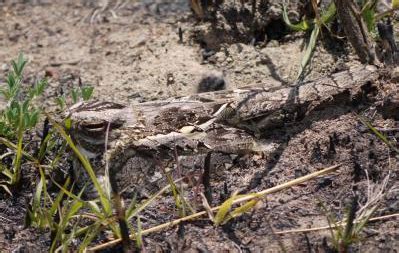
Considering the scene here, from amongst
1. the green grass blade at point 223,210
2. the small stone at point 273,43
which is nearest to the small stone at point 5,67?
the small stone at point 273,43

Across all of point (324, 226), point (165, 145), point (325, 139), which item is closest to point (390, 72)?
point (325, 139)

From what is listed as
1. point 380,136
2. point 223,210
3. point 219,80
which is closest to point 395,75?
point 380,136

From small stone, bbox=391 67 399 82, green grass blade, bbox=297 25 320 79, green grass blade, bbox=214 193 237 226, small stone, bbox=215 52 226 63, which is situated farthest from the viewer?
small stone, bbox=215 52 226 63

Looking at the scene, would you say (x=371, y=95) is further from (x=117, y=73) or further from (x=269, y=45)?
(x=117, y=73)

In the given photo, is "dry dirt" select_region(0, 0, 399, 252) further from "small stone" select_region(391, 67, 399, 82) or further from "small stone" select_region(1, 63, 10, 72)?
"small stone" select_region(391, 67, 399, 82)

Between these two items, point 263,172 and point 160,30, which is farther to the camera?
point 160,30

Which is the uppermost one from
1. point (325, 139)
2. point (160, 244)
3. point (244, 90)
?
point (244, 90)

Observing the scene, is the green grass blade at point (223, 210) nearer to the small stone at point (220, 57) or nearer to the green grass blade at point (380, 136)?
the green grass blade at point (380, 136)

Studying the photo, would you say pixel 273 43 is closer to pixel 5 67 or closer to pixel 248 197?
pixel 248 197

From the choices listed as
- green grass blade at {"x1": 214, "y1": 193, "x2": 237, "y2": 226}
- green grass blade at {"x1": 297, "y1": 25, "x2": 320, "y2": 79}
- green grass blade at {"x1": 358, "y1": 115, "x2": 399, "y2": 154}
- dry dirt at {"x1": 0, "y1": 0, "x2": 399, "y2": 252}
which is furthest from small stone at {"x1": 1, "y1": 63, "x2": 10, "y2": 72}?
green grass blade at {"x1": 358, "y1": 115, "x2": 399, "y2": 154}
